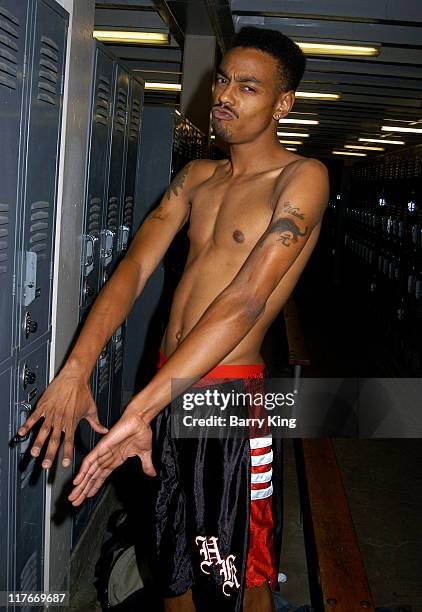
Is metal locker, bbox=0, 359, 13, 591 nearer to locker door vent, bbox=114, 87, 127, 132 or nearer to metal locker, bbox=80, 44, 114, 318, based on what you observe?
metal locker, bbox=80, 44, 114, 318

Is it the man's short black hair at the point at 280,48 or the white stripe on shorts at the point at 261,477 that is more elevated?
the man's short black hair at the point at 280,48

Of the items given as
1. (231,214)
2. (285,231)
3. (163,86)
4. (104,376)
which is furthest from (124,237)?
(163,86)

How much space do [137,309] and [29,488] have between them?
9.48 feet

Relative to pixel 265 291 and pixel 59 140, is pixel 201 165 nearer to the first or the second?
pixel 59 140

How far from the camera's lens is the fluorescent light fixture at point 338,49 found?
6523mm

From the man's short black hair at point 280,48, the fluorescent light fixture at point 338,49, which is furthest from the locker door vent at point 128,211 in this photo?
the fluorescent light fixture at point 338,49

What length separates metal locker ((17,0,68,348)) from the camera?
2.06 m

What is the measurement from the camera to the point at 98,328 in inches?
71.9

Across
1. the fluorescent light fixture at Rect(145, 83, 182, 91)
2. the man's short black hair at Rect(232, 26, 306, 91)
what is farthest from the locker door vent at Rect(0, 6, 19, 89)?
the fluorescent light fixture at Rect(145, 83, 182, 91)

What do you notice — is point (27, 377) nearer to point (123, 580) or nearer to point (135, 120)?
point (123, 580)

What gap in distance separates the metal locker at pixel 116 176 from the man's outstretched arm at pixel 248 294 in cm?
151

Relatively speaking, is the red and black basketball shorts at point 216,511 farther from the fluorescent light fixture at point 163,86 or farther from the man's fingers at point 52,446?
the fluorescent light fixture at point 163,86

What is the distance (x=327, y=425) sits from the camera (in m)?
5.05

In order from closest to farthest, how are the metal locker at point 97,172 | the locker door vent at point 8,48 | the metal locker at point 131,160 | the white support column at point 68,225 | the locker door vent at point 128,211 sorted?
1. the locker door vent at point 8,48
2. the white support column at point 68,225
3. the metal locker at point 97,172
4. the metal locker at point 131,160
5. the locker door vent at point 128,211
